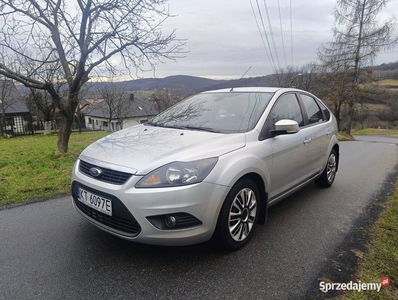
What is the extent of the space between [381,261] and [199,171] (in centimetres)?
188

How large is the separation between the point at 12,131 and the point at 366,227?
107 ft

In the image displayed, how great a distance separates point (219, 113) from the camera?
345cm

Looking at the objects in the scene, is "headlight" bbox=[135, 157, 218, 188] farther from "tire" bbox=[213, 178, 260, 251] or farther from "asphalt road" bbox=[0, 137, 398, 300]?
"asphalt road" bbox=[0, 137, 398, 300]

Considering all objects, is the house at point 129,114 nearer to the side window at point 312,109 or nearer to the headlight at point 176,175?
the side window at point 312,109

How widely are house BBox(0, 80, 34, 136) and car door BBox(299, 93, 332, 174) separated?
2848 cm

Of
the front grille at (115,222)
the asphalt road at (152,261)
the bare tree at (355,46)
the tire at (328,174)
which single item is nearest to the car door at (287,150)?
the asphalt road at (152,261)

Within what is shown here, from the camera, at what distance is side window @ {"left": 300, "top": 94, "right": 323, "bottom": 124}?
415cm

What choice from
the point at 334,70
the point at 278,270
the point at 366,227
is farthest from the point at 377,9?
the point at 278,270

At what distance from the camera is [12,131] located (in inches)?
1098

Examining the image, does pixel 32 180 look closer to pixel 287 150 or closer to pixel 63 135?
pixel 63 135

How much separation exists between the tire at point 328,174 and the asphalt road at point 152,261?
1.06m

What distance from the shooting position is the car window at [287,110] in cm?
335

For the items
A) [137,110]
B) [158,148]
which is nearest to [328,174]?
[158,148]

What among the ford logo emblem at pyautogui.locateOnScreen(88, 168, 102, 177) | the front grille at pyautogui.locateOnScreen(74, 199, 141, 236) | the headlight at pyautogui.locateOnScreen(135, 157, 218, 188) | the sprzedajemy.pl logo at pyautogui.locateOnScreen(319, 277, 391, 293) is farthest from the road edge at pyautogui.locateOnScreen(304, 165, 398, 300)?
the ford logo emblem at pyautogui.locateOnScreen(88, 168, 102, 177)
